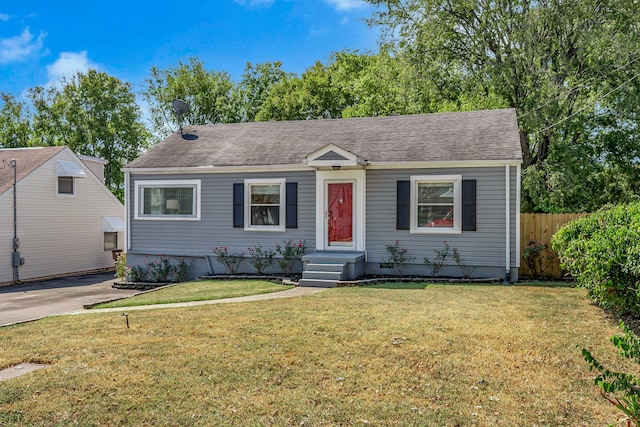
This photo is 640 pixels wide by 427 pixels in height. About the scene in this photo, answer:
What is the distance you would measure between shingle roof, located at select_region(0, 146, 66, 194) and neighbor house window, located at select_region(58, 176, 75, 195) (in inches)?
40.7

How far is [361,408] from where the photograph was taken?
13.9 feet

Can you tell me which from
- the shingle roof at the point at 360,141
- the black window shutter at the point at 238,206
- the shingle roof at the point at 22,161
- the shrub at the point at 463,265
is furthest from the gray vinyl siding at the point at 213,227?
the shingle roof at the point at 22,161

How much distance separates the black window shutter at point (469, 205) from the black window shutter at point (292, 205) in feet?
14.8

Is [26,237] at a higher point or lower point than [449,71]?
lower

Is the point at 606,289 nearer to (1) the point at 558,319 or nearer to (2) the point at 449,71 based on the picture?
(1) the point at 558,319

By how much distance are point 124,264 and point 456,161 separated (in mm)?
10969

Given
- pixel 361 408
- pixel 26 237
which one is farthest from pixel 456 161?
pixel 26 237

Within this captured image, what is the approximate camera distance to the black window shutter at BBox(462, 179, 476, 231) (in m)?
12.1

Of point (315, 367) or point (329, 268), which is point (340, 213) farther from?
point (315, 367)

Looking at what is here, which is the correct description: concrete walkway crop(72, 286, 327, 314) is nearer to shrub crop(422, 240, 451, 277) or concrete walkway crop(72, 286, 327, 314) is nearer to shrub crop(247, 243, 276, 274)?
shrub crop(247, 243, 276, 274)

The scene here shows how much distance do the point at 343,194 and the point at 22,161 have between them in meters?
14.1

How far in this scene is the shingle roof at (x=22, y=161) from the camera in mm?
17891

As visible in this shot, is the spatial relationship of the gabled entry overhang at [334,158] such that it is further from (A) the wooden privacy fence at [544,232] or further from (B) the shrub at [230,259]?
(A) the wooden privacy fence at [544,232]

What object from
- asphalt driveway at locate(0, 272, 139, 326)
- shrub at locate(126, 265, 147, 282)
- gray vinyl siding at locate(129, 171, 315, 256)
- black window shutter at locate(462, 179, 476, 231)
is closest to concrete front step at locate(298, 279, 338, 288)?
gray vinyl siding at locate(129, 171, 315, 256)
